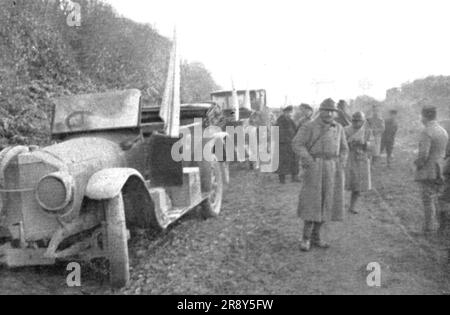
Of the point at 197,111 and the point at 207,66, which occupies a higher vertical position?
the point at 207,66

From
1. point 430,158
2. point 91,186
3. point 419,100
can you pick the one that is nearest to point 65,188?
point 91,186

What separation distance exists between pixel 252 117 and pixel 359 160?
7.75 meters

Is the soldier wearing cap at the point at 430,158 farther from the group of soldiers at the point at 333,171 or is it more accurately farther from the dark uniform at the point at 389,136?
the dark uniform at the point at 389,136

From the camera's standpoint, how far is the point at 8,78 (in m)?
8.84

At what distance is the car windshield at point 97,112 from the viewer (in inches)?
220

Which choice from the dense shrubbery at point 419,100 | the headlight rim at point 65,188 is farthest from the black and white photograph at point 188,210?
the dense shrubbery at point 419,100

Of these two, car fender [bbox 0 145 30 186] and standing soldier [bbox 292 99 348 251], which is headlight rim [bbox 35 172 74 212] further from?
standing soldier [bbox 292 99 348 251]

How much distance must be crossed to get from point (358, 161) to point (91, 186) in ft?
14.9

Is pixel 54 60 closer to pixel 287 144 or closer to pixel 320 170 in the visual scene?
pixel 287 144

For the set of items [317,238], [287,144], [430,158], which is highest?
[287,144]

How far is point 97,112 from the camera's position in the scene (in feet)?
18.6

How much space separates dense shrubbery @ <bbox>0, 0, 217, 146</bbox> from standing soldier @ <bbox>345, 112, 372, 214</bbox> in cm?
560

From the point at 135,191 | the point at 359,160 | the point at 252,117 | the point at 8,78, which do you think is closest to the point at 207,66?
the point at 252,117

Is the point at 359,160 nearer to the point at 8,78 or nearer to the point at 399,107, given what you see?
the point at 8,78
